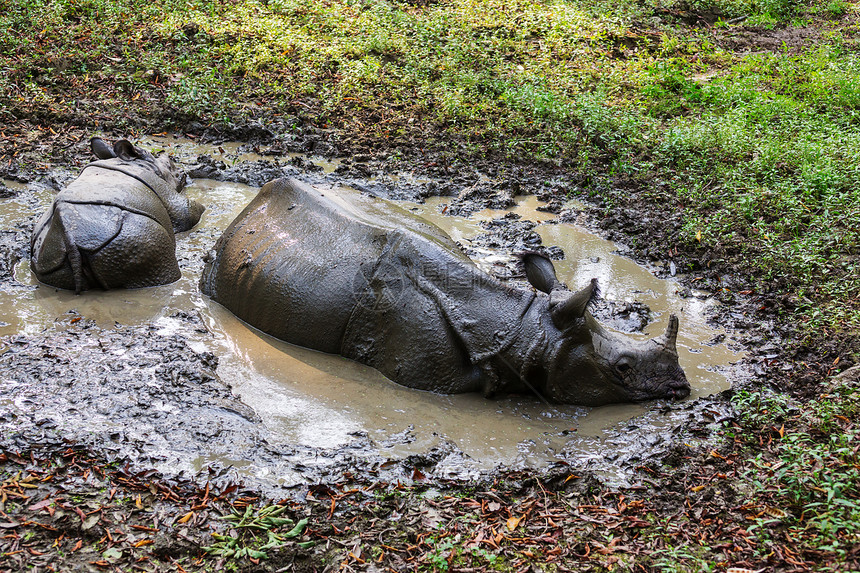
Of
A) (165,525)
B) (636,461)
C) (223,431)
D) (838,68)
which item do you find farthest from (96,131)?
(838,68)

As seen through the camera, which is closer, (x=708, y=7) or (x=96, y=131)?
(x=96, y=131)

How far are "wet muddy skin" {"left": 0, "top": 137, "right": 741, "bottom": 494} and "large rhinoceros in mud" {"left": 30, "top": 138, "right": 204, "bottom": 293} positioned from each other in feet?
0.55

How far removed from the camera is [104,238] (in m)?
6.38

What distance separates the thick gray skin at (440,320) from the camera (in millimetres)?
5180

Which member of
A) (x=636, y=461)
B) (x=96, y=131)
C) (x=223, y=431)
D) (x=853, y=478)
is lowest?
(x=96, y=131)

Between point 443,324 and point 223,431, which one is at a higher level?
point 443,324

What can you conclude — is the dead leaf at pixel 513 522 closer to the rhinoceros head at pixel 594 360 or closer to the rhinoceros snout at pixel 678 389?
the rhinoceros head at pixel 594 360

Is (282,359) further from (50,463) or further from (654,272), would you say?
(654,272)

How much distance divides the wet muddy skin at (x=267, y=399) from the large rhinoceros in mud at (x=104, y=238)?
0.17 metres

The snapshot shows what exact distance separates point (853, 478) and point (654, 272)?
370 centimetres

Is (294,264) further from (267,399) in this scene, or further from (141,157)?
(141,157)

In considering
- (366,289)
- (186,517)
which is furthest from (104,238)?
(186,517)

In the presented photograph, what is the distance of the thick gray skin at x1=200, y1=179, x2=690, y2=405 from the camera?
204 inches

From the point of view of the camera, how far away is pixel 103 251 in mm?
6387
